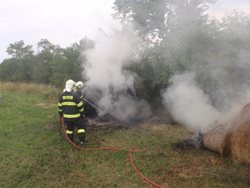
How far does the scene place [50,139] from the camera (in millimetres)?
7855

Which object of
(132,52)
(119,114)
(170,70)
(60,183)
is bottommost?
(60,183)

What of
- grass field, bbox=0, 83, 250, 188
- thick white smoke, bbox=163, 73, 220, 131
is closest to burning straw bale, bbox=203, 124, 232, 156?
grass field, bbox=0, 83, 250, 188

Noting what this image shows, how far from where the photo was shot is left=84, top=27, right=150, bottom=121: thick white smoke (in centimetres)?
1002

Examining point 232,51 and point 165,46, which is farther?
point 165,46

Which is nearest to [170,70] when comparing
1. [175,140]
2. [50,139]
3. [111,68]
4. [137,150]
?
[111,68]

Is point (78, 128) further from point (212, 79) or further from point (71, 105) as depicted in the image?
point (212, 79)

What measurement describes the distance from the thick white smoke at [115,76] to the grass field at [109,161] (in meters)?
1.36

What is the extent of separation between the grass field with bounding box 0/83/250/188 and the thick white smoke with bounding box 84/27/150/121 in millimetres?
1359

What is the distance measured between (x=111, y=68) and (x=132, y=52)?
140cm

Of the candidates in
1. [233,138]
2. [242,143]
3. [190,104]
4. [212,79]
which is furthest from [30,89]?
[242,143]

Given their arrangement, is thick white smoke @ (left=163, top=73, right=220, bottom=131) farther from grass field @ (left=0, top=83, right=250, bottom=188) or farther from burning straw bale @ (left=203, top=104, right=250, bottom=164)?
burning straw bale @ (left=203, top=104, right=250, bottom=164)

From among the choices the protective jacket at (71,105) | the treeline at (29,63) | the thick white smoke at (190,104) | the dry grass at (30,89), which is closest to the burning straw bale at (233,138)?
the thick white smoke at (190,104)

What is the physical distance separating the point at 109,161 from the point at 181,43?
602 centimetres

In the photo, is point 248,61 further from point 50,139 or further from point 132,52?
point 50,139
